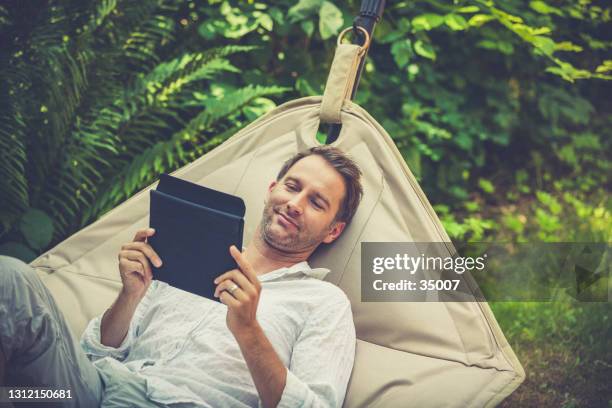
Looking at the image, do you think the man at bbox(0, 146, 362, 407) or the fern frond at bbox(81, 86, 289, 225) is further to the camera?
the fern frond at bbox(81, 86, 289, 225)

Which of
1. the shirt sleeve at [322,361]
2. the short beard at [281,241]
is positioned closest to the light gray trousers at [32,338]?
the shirt sleeve at [322,361]

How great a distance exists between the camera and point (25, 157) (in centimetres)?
279

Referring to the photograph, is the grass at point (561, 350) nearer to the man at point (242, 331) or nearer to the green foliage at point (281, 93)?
the green foliage at point (281, 93)

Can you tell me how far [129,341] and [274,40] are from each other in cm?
225

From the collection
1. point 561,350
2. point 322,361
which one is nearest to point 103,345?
point 322,361

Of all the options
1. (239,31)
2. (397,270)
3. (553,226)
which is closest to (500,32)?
(553,226)

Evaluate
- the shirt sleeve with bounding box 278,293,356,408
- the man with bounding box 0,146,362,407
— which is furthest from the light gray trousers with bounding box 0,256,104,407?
the shirt sleeve with bounding box 278,293,356,408

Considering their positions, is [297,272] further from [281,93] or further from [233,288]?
[281,93]

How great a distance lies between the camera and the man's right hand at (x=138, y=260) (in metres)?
1.73

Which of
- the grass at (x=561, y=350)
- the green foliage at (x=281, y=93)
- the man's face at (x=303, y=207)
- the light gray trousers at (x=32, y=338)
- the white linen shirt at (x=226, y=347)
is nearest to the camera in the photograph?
the light gray trousers at (x=32, y=338)

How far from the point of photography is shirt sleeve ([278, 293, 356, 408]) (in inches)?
62.7

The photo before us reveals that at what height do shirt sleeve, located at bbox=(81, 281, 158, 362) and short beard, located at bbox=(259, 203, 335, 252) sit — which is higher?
short beard, located at bbox=(259, 203, 335, 252)

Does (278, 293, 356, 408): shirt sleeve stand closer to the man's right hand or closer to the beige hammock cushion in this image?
the beige hammock cushion

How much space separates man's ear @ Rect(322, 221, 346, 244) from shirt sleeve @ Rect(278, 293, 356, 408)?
33cm
